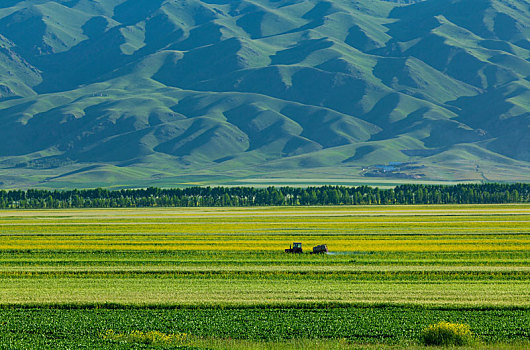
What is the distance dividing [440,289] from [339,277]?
741 cm

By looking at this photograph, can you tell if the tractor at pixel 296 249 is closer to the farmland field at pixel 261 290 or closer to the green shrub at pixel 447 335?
the farmland field at pixel 261 290

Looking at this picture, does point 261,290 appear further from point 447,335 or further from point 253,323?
point 447,335

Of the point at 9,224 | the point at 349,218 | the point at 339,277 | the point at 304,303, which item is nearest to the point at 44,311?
the point at 304,303

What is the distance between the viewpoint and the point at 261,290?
43281 mm

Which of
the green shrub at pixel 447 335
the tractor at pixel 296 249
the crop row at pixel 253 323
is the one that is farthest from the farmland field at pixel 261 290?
the tractor at pixel 296 249

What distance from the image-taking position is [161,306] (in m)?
38.8

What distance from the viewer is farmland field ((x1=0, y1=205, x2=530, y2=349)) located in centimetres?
3278

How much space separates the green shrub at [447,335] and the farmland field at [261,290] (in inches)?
23.6

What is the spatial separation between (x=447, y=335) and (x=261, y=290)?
558 inches

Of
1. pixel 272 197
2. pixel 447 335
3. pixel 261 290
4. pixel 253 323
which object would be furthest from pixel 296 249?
pixel 272 197

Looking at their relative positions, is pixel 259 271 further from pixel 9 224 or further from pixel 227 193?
pixel 227 193

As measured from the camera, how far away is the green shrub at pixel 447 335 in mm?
30797

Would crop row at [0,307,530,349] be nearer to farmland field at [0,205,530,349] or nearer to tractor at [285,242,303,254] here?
farmland field at [0,205,530,349]

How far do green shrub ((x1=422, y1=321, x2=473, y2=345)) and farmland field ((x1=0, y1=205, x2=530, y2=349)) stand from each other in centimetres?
60
